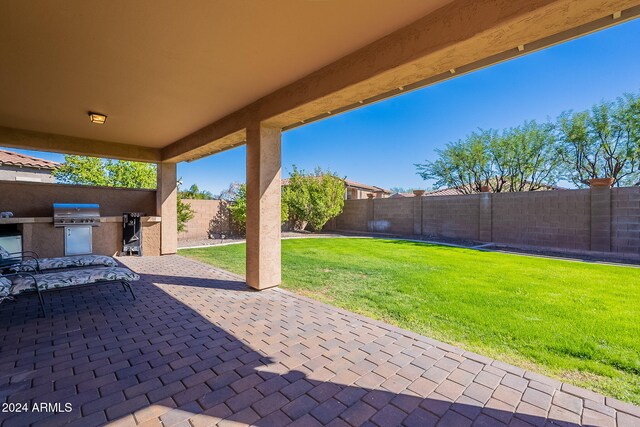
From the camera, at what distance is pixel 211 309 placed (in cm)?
422

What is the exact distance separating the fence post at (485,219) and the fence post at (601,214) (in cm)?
328

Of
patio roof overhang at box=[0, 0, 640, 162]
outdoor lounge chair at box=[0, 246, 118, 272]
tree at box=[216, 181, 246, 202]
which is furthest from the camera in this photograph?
tree at box=[216, 181, 246, 202]

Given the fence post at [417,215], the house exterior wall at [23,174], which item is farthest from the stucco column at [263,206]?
the house exterior wall at [23,174]

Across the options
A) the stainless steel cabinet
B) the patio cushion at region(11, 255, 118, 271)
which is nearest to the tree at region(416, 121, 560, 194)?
the patio cushion at region(11, 255, 118, 271)

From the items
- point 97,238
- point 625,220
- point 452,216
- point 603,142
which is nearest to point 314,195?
point 452,216

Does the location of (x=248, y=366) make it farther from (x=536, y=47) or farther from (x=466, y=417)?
(x=536, y=47)

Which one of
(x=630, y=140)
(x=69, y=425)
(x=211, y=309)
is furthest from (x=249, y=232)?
(x=630, y=140)

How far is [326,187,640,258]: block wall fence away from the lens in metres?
9.05

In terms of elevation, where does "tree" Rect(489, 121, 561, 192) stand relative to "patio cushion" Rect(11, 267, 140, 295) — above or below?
above

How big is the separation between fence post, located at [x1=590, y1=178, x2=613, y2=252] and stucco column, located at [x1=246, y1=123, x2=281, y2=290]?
10804 mm

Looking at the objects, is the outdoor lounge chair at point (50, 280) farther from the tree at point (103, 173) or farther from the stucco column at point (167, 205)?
the tree at point (103, 173)

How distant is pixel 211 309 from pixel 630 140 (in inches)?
730

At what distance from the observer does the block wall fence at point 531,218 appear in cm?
905

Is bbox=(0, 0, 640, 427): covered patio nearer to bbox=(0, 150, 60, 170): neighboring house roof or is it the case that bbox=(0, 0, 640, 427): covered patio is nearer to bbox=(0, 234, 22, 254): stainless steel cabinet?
bbox=(0, 234, 22, 254): stainless steel cabinet
